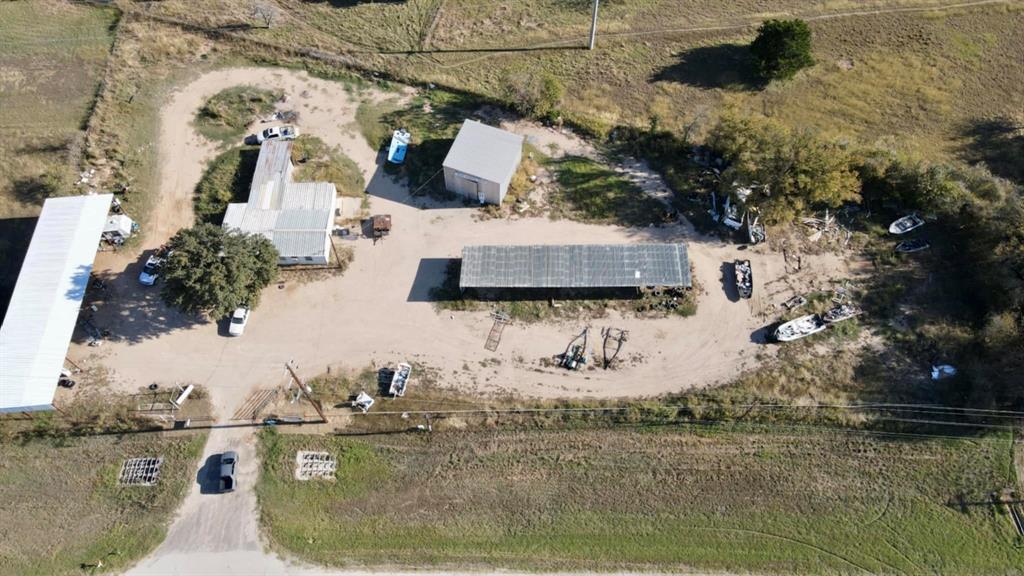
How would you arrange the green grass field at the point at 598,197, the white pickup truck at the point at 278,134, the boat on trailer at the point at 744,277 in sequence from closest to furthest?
the boat on trailer at the point at 744,277 → the green grass field at the point at 598,197 → the white pickup truck at the point at 278,134

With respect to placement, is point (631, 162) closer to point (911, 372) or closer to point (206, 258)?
point (911, 372)

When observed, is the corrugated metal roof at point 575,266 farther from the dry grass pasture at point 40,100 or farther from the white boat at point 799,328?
the dry grass pasture at point 40,100

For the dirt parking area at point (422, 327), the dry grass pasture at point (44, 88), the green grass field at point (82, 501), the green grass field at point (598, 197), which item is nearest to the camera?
the green grass field at point (82, 501)

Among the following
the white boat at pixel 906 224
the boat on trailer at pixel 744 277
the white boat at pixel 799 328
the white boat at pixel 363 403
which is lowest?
the white boat at pixel 363 403

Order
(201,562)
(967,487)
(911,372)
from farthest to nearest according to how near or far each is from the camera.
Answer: (911,372) → (967,487) → (201,562)

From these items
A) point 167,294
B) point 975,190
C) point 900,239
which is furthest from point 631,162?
point 167,294

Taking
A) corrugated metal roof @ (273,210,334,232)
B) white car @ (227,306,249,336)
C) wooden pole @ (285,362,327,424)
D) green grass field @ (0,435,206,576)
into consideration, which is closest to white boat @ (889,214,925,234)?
corrugated metal roof @ (273,210,334,232)

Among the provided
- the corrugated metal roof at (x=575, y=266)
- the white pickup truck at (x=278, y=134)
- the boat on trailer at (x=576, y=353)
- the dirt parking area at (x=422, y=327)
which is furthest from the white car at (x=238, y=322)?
the boat on trailer at (x=576, y=353)

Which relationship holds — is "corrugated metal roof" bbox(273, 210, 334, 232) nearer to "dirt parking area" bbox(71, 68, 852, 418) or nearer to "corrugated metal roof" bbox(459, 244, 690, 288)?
"dirt parking area" bbox(71, 68, 852, 418)
